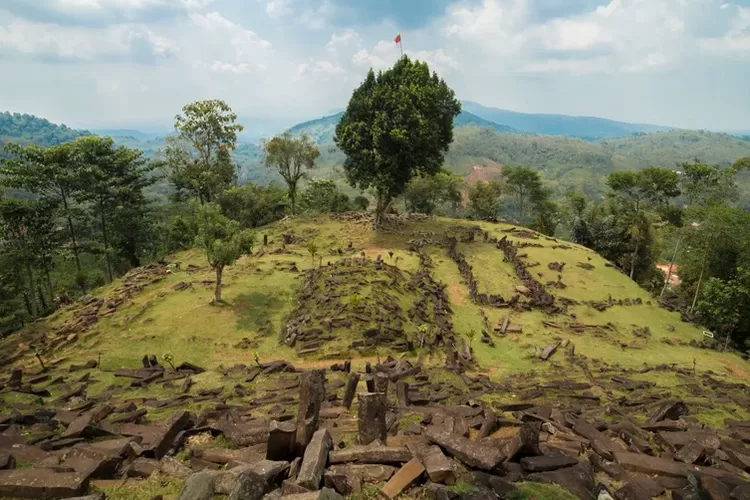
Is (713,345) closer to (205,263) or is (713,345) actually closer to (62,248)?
(205,263)

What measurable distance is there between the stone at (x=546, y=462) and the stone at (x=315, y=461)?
3.50 meters

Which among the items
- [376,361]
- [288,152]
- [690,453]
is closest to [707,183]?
[288,152]

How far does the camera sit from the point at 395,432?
9117 mm

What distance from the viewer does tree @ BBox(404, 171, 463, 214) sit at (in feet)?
181

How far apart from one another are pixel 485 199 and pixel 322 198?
21.9m

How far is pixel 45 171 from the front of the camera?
28.4 m

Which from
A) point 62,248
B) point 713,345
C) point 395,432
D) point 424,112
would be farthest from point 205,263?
point 713,345

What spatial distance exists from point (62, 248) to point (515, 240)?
37882mm

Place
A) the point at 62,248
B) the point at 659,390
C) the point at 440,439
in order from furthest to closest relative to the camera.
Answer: the point at 62,248 → the point at 659,390 → the point at 440,439

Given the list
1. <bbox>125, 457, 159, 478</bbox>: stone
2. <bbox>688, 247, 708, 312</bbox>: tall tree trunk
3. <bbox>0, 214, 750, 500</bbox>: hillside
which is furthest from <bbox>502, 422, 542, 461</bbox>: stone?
<bbox>688, 247, 708, 312</bbox>: tall tree trunk

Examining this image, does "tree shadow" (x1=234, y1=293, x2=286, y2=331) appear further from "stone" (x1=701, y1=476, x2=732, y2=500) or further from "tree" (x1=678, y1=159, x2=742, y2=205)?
"tree" (x1=678, y1=159, x2=742, y2=205)

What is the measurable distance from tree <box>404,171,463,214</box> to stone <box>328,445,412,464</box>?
48908mm

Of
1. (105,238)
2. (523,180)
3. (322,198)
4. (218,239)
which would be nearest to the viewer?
(218,239)

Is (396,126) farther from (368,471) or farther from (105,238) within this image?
(368,471)
